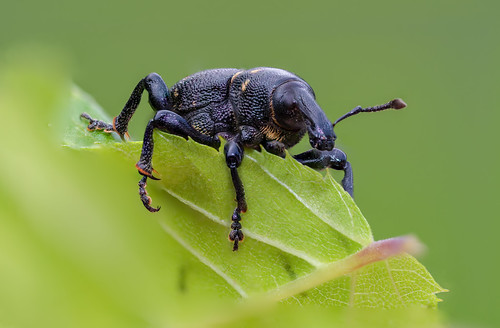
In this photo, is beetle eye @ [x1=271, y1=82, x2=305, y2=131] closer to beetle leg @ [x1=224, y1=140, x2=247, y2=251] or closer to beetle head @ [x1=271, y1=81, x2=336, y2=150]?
beetle head @ [x1=271, y1=81, x2=336, y2=150]

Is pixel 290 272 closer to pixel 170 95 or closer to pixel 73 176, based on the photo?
pixel 73 176

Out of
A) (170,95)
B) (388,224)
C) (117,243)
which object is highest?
(117,243)

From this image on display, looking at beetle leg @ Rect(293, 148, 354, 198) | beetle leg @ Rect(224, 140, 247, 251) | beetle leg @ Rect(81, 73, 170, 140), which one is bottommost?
beetle leg @ Rect(293, 148, 354, 198)

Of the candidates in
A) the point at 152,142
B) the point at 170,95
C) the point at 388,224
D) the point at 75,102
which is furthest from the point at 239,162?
the point at 388,224

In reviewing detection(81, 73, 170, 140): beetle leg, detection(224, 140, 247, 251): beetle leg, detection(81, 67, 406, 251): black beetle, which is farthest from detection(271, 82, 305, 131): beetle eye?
detection(224, 140, 247, 251): beetle leg

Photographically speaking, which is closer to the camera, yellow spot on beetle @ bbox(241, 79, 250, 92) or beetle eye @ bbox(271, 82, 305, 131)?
beetle eye @ bbox(271, 82, 305, 131)

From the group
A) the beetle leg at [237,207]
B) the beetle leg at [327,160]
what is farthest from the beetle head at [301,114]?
the beetle leg at [237,207]

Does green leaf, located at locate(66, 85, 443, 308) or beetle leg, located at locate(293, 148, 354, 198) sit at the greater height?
green leaf, located at locate(66, 85, 443, 308)

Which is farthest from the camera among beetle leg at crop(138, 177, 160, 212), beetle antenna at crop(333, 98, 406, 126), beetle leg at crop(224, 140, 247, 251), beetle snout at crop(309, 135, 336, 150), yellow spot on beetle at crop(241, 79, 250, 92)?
yellow spot on beetle at crop(241, 79, 250, 92)
